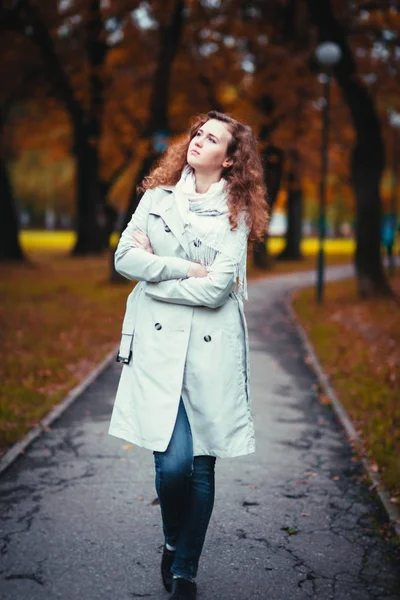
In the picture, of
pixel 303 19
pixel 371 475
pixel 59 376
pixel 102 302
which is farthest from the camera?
pixel 303 19

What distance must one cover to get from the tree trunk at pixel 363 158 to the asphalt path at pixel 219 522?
954 cm

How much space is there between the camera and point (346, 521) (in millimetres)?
4602

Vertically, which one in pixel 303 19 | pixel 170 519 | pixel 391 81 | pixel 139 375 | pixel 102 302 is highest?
pixel 303 19

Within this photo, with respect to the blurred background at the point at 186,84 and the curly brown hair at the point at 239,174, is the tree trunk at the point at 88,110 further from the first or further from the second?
the curly brown hair at the point at 239,174

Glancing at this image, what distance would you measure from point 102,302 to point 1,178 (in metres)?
11.6

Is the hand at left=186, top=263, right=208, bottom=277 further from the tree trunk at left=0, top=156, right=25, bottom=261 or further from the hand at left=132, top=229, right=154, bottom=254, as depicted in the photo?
the tree trunk at left=0, top=156, right=25, bottom=261

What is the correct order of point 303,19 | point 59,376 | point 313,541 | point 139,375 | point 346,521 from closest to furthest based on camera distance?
point 139,375, point 313,541, point 346,521, point 59,376, point 303,19

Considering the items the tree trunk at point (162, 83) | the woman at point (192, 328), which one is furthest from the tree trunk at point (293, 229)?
the woman at point (192, 328)

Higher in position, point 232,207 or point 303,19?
point 303,19

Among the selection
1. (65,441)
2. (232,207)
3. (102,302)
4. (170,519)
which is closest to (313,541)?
(170,519)

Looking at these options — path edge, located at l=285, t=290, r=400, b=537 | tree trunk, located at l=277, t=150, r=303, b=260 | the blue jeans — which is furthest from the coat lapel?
tree trunk, located at l=277, t=150, r=303, b=260

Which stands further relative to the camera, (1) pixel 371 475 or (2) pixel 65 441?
(2) pixel 65 441

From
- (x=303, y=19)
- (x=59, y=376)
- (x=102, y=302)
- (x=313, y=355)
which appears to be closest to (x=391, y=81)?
(x=303, y=19)

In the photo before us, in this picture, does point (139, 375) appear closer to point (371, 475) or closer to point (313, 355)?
point (371, 475)
